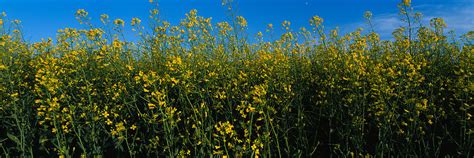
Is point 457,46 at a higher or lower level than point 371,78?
higher

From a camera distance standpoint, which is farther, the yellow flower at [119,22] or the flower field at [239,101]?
the yellow flower at [119,22]

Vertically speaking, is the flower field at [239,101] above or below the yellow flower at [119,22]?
below

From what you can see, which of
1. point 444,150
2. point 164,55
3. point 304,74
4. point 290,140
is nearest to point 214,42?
point 164,55

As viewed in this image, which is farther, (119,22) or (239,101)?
(119,22)

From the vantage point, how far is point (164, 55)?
224 inches

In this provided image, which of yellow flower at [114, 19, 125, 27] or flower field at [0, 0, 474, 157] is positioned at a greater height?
yellow flower at [114, 19, 125, 27]

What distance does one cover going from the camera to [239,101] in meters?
3.82

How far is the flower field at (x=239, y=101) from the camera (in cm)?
316

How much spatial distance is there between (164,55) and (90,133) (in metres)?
2.28

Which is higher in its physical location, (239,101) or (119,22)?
(119,22)

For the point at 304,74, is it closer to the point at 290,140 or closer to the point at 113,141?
the point at 290,140

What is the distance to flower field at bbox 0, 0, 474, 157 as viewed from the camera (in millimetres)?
3162

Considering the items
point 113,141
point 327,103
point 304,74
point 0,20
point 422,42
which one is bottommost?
point 113,141

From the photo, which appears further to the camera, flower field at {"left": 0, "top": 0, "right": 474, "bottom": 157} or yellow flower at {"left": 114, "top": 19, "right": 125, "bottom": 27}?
yellow flower at {"left": 114, "top": 19, "right": 125, "bottom": 27}
